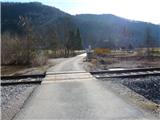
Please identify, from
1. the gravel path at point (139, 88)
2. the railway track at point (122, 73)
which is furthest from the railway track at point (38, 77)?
the gravel path at point (139, 88)

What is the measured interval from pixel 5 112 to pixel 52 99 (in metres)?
2.66

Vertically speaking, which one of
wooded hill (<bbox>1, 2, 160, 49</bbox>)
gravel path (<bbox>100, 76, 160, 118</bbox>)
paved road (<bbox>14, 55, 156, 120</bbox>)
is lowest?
gravel path (<bbox>100, 76, 160, 118</bbox>)

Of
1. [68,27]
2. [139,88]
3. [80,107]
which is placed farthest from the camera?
[68,27]

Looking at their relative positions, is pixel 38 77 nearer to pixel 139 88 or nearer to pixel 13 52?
pixel 139 88

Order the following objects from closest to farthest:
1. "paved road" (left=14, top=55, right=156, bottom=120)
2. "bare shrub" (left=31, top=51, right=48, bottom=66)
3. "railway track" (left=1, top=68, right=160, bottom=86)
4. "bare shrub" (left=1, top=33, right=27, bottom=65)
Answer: "paved road" (left=14, top=55, right=156, bottom=120) → "railway track" (left=1, top=68, right=160, bottom=86) → "bare shrub" (left=31, top=51, right=48, bottom=66) → "bare shrub" (left=1, top=33, right=27, bottom=65)

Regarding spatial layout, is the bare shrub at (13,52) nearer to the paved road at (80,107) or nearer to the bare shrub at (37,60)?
the bare shrub at (37,60)

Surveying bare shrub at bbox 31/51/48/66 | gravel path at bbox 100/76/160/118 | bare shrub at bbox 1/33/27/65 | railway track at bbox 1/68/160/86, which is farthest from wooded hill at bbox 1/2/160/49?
gravel path at bbox 100/76/160/118

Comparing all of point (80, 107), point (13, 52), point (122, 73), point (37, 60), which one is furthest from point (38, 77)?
point (13, 52)

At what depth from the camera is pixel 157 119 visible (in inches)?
387

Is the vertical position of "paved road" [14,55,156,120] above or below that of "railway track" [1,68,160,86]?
above

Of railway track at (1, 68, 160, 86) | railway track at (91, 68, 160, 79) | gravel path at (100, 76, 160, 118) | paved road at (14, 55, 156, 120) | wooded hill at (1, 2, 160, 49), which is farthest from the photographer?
wooded hill at (1, 2, 160, 49)

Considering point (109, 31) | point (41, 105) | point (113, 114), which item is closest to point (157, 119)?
point (113, 114)

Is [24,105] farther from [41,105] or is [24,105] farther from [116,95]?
[116,95]

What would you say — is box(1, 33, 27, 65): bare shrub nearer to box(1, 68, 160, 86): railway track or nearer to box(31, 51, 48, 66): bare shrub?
box(31, 51, 48, 66): bare shrub
